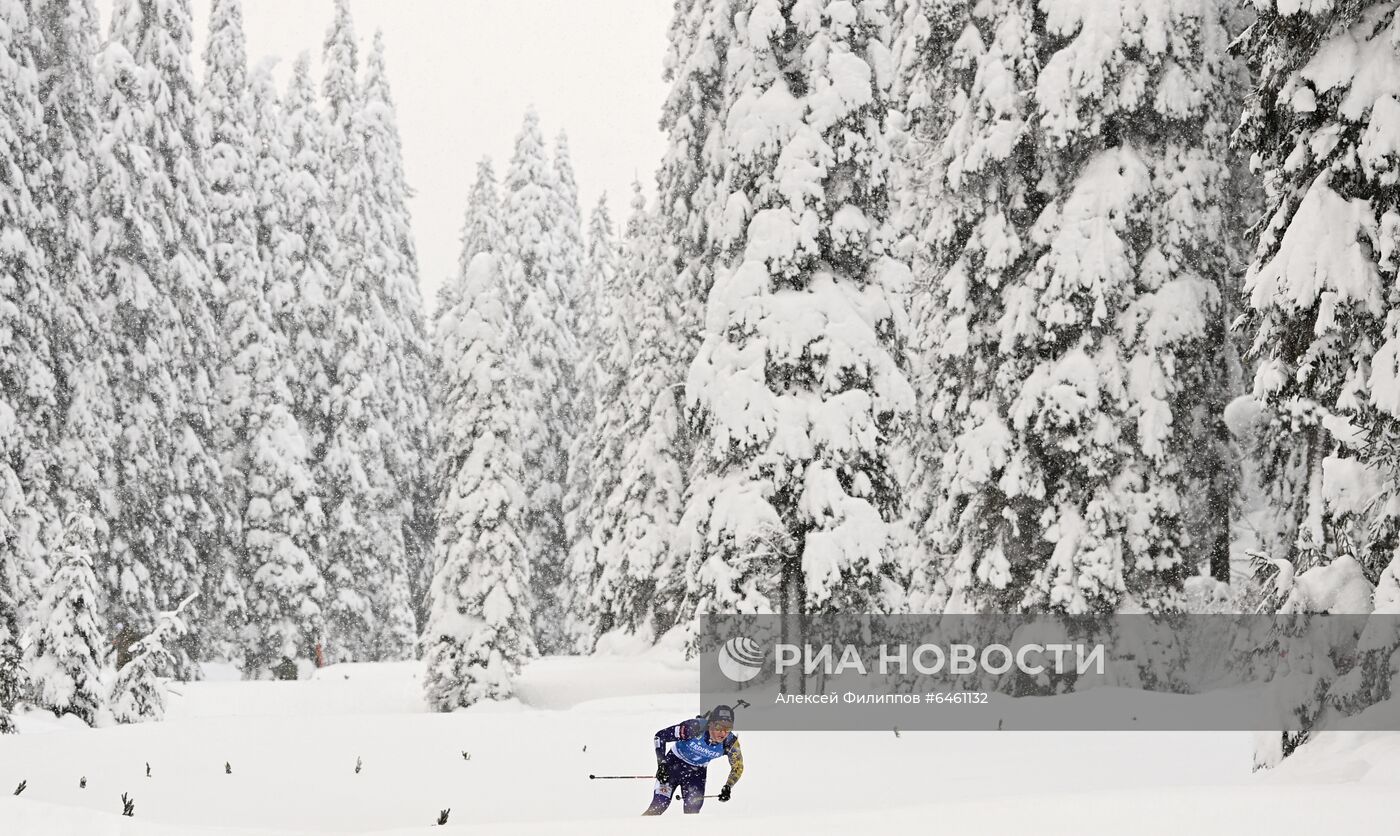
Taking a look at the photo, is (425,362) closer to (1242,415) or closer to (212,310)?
(212,310)

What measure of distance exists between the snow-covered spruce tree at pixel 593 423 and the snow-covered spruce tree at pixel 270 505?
281 inches

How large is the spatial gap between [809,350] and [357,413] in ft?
73.1

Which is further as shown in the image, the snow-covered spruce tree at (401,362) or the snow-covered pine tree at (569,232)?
the snow-covered pine tree at (569,232)

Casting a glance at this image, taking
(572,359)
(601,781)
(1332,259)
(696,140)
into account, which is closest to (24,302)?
(696,140)

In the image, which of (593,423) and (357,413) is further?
(357,413)

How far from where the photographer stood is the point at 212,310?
33406 millimetres

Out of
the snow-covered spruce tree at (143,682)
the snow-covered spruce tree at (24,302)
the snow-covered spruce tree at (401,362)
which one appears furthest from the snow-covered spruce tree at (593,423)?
the snow-covered spruce tree at (24,302)

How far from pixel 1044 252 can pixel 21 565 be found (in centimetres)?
1880

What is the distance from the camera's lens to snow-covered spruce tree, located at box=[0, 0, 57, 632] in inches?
941

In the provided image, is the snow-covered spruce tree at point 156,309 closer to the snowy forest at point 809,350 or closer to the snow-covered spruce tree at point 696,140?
the snowy forest at point 809,350

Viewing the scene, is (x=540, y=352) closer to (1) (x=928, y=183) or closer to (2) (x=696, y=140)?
(2) (x=696, y=140)

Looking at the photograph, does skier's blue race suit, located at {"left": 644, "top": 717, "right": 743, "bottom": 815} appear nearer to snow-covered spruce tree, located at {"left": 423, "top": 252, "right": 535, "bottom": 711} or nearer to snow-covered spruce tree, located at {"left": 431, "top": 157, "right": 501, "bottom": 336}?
snow-covered spruce tree, located at {"left": 423, "top": 252, "right": 535, "bottom": 711}

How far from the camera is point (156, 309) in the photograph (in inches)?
1142

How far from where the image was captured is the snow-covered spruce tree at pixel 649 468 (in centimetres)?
2717
